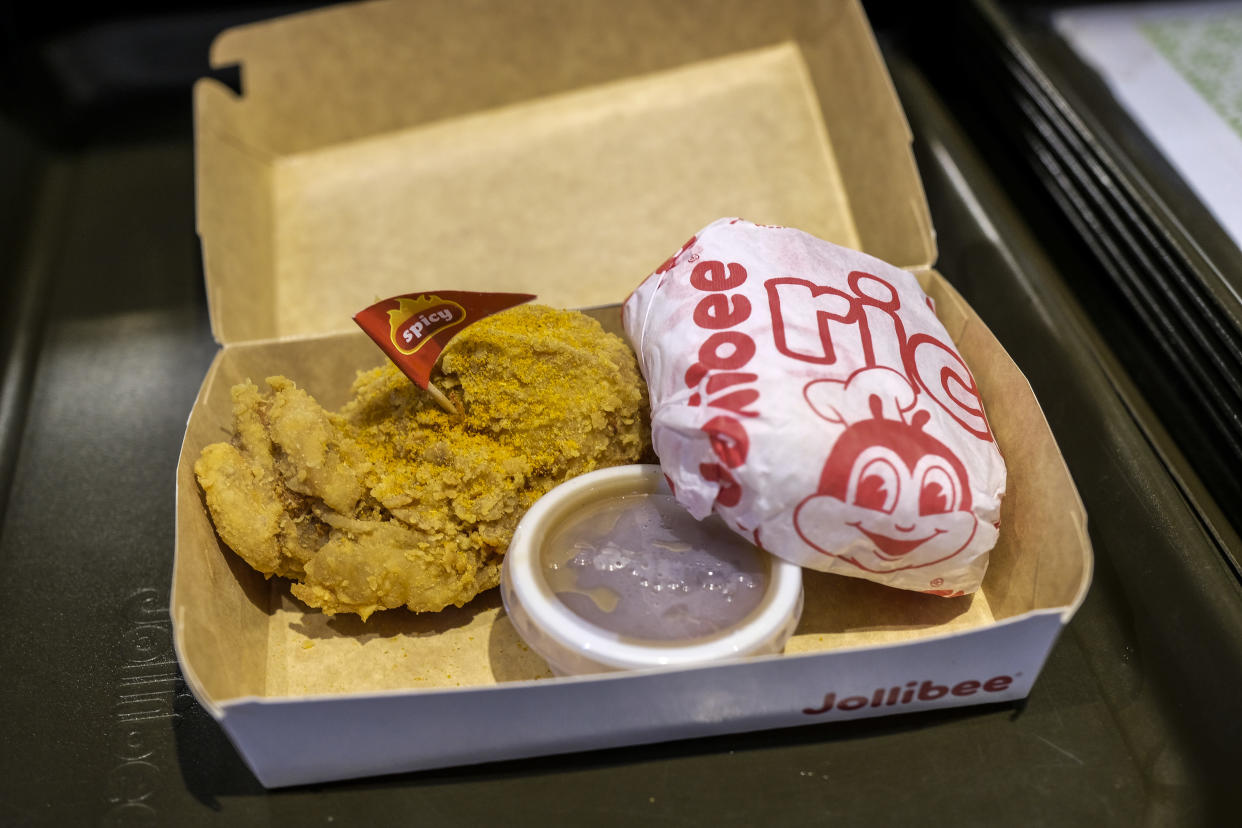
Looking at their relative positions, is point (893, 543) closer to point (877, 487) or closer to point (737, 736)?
point (877, 487)

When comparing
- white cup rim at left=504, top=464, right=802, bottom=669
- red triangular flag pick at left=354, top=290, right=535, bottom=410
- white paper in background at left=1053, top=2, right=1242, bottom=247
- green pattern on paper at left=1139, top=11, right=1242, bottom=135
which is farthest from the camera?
green pattern on paper at left=1139, top=11, right=1242, bottom=135

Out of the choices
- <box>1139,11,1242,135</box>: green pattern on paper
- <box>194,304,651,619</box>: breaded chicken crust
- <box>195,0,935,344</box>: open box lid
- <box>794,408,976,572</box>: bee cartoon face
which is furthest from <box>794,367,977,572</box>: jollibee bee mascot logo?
<box>1139,11,1242,135</box>: green pattern on paper

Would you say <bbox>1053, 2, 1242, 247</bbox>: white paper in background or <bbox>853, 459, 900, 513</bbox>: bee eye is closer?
<bbox>853, 459, 900, 513</bbox>: bee eye

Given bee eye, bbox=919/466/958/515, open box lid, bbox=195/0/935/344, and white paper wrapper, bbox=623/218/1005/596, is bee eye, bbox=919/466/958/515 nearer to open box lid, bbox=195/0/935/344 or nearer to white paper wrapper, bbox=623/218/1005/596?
white paper wrapper, bbox=623/218/1005/596

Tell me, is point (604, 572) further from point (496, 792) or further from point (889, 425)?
point (889, 425)

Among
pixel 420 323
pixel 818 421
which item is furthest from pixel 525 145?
pixel 818 421

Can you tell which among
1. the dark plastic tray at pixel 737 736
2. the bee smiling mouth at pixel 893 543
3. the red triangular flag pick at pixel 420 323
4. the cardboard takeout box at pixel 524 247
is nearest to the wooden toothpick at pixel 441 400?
the red triangular flag pick at pixel 420 323

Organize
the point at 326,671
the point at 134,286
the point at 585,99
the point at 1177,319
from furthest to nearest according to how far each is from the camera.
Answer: the point at 585,99 → the point at 134,286 → the point at 1177,319 → the point at 326,671

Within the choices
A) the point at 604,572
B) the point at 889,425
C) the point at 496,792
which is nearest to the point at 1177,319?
the point at 889,425

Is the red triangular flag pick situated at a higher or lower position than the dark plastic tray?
higher
